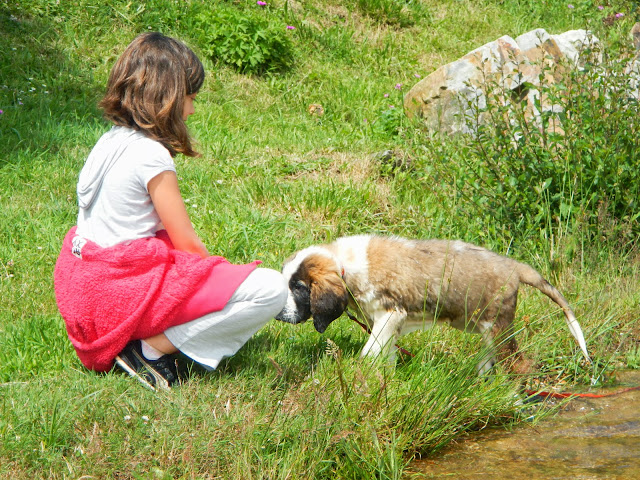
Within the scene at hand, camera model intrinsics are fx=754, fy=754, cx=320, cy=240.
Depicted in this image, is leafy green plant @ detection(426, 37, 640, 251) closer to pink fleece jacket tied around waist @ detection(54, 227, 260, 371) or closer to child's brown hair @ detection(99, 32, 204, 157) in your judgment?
child's brown hair @ detection(99, 32, 204, 157)

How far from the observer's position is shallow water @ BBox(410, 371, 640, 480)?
3.33 metres

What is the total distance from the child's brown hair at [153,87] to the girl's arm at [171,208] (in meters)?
0.21

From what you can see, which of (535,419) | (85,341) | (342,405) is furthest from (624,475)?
(85,341)

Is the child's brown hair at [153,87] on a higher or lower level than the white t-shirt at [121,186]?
higher

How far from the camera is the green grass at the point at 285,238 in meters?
3.14

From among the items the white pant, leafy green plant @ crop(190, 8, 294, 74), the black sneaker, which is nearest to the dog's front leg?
the white pant

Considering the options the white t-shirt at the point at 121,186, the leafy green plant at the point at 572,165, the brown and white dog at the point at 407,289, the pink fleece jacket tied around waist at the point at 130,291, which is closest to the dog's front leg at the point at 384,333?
the brown and white dog at the point at 407,289

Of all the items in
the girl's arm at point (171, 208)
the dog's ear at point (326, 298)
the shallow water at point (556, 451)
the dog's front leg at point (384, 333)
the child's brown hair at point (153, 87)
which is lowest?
the shallow water at point (556, 451)

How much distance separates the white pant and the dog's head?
0.88 ft

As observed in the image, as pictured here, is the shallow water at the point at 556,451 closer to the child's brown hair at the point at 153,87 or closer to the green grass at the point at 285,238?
the green grass at the point at 285,238

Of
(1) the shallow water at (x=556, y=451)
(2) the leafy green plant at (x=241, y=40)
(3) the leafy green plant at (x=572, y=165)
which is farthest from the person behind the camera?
(2) the leafy green plant at (x=241, y=40)

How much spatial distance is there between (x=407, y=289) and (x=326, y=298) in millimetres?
470

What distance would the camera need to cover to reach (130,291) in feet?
11.0

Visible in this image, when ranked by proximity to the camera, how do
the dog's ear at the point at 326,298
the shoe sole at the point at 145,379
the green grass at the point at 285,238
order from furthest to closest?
the dog's ear at the point at 326,298 < the shoe sole at the point at 145,379 < the green grass at the point at 285,238
